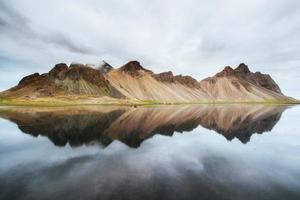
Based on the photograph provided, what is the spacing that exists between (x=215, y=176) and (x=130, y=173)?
20.5ft

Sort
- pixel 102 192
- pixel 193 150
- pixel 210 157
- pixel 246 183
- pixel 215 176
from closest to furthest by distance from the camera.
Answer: pixel 102 192 < pixel 246 183 < pixel 215 176 < pixel 210 157 < pixel 193 150

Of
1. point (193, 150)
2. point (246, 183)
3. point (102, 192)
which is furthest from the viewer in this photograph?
point (193, 150)

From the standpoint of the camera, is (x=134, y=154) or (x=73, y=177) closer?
(x=73, y=177)

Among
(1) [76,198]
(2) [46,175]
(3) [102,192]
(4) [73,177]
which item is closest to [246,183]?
(3) [102,192]

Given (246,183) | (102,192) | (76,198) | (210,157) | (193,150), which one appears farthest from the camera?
(193,150)

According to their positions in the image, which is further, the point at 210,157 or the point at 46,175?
the point at 210,157

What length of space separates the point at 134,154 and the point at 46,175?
Answer: 908 cm

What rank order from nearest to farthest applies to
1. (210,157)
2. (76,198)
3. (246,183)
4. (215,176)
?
(76,198) < (246,183) < (215,176) < (210,157)

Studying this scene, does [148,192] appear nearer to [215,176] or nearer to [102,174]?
[102,174]

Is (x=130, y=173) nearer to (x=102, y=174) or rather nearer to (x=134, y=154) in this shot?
(x=102, y=174)

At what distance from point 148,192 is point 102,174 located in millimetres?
4695

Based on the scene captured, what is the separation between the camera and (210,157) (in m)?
21.8

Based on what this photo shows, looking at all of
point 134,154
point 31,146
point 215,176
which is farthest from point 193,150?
point 31,146

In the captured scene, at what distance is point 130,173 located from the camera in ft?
54.1
